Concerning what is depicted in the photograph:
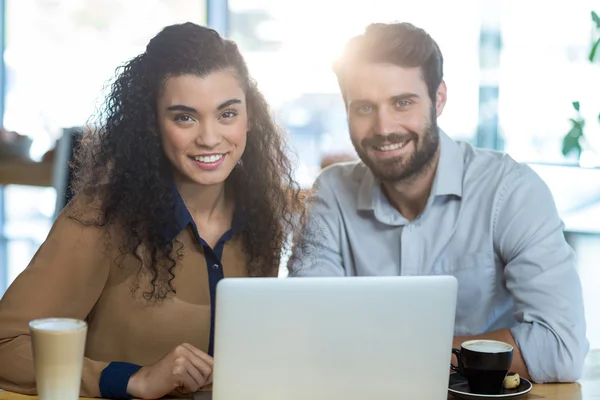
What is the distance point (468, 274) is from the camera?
217 centimetres

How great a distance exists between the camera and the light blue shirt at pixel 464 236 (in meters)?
2.03

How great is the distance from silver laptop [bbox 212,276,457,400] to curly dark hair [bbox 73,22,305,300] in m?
0.65

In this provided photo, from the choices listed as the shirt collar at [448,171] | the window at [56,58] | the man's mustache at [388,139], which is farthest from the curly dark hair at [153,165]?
the window at [56,58]

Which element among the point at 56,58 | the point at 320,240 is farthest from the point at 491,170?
the point at 56,58

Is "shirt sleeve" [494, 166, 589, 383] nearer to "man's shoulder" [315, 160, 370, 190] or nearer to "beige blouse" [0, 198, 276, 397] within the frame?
"man's shoulder" [315, 160, 370, 190]

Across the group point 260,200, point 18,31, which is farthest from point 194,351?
point 18,31

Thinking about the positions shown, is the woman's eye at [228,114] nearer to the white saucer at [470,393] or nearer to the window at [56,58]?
the white saucer at [470,393]

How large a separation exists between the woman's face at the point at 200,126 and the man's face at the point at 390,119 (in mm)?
359

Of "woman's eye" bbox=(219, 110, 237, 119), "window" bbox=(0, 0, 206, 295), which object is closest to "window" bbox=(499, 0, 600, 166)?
"window" bbox=(0, 0, 206, 295)

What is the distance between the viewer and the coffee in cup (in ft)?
5.05

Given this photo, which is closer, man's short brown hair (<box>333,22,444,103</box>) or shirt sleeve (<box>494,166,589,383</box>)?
shirt sleeve (<box>494,166,589,383</box>)

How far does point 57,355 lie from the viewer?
1.34m

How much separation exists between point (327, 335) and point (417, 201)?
3.23 ft

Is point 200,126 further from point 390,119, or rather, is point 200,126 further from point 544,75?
point 544,75
